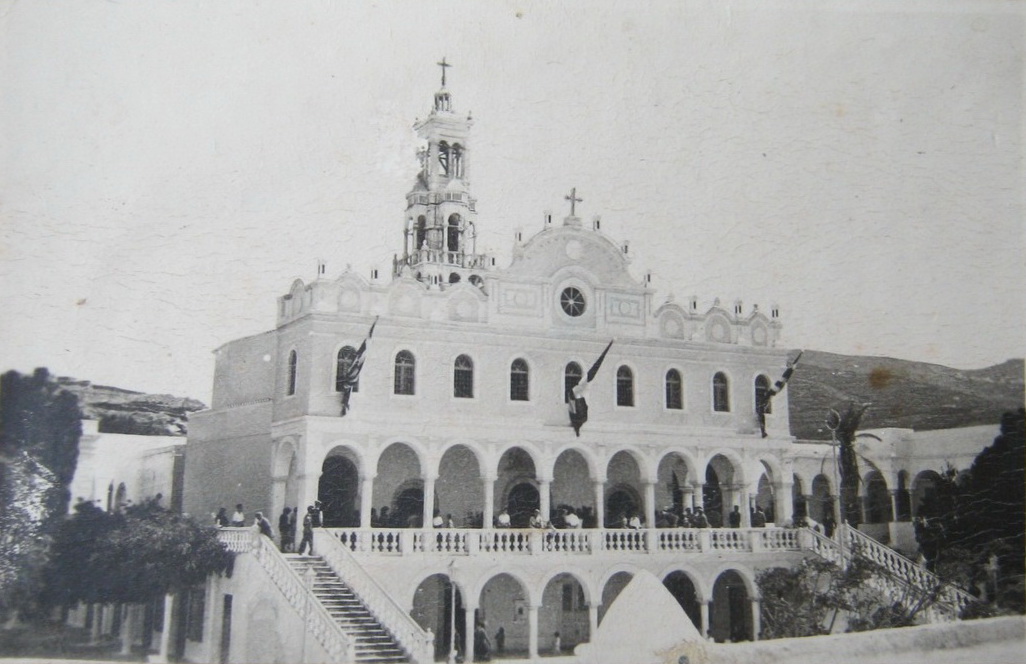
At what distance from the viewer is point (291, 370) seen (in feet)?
40.8

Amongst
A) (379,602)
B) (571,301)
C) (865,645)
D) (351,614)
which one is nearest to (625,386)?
(571,301)

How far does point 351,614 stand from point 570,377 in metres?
4.56

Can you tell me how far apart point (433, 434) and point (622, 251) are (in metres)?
3.40

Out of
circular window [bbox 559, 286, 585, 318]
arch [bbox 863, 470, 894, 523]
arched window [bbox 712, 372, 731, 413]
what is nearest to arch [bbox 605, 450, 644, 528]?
arched window [bbox 712, 372, 731, 413]

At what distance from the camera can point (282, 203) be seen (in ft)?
34.0

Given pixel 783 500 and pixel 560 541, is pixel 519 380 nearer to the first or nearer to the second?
pixel 560 541

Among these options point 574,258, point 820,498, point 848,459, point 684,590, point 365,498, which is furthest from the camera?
point 820,498

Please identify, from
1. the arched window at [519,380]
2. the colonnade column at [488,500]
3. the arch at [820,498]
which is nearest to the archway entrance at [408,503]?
the colonnade column at [488,500]

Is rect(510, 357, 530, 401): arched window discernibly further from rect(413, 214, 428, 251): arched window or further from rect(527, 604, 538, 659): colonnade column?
rect(527, 604, 538, 659): colonnade column

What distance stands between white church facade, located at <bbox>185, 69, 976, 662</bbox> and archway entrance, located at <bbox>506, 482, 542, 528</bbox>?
0.03 meters

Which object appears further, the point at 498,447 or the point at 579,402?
the point at 579,402

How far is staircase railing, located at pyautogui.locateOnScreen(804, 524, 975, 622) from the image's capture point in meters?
12.5

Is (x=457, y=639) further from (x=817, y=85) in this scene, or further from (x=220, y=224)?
(x=817, y=85)

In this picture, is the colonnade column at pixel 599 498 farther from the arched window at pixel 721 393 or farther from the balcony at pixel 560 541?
the arched window at pixel 721 393
